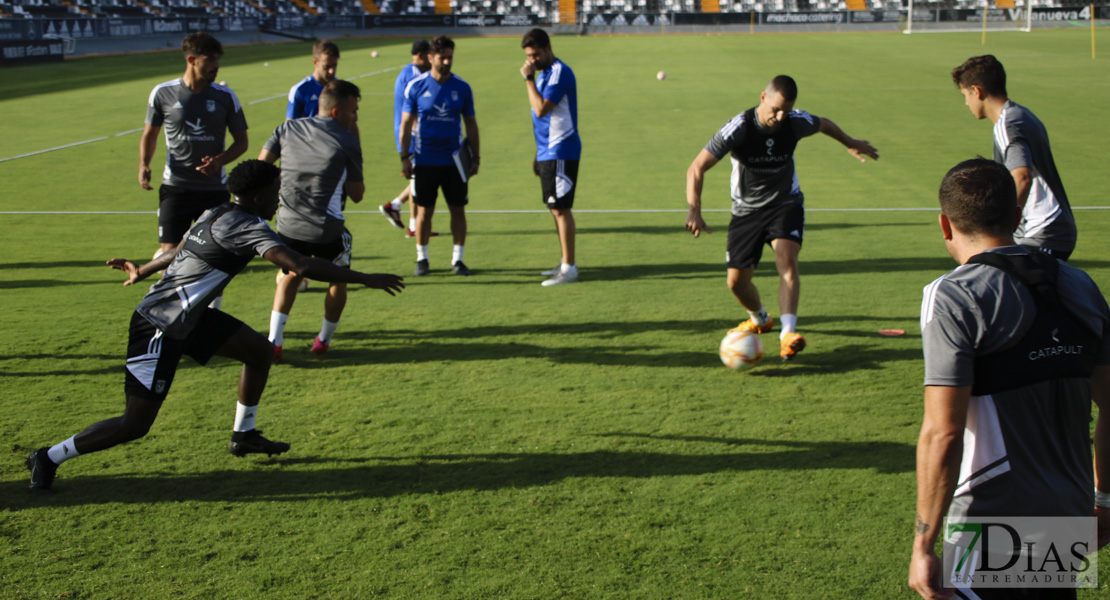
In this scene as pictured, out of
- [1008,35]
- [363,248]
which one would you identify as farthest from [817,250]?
[1008,35]

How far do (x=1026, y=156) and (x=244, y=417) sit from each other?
473 centimetres

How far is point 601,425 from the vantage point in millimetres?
5621

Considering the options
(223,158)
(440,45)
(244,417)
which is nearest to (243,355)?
(244,417)

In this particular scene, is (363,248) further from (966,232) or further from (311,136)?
(966,232)

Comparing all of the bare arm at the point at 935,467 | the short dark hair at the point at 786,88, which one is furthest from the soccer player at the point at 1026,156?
the bare arm at the point at 935,467

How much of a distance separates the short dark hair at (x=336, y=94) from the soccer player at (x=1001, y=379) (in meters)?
4.79

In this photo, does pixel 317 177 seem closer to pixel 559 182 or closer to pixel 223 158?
pixel 223 158

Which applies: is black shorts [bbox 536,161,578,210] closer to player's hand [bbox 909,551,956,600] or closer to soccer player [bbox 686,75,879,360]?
soccer player [bbox 686,75,879,360]

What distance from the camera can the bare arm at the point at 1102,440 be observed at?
2637mm

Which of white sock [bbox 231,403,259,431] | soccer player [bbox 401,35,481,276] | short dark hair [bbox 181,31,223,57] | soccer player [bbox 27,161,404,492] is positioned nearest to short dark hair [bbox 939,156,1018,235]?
soccer player [bbox 27,161,404,492]

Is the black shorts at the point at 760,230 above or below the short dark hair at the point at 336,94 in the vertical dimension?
below

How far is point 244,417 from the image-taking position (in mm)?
5125

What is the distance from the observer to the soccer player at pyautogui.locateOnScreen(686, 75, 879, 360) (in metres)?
6.52

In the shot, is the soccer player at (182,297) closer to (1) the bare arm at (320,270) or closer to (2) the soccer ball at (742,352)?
(1) the bare arm at (320,270)
